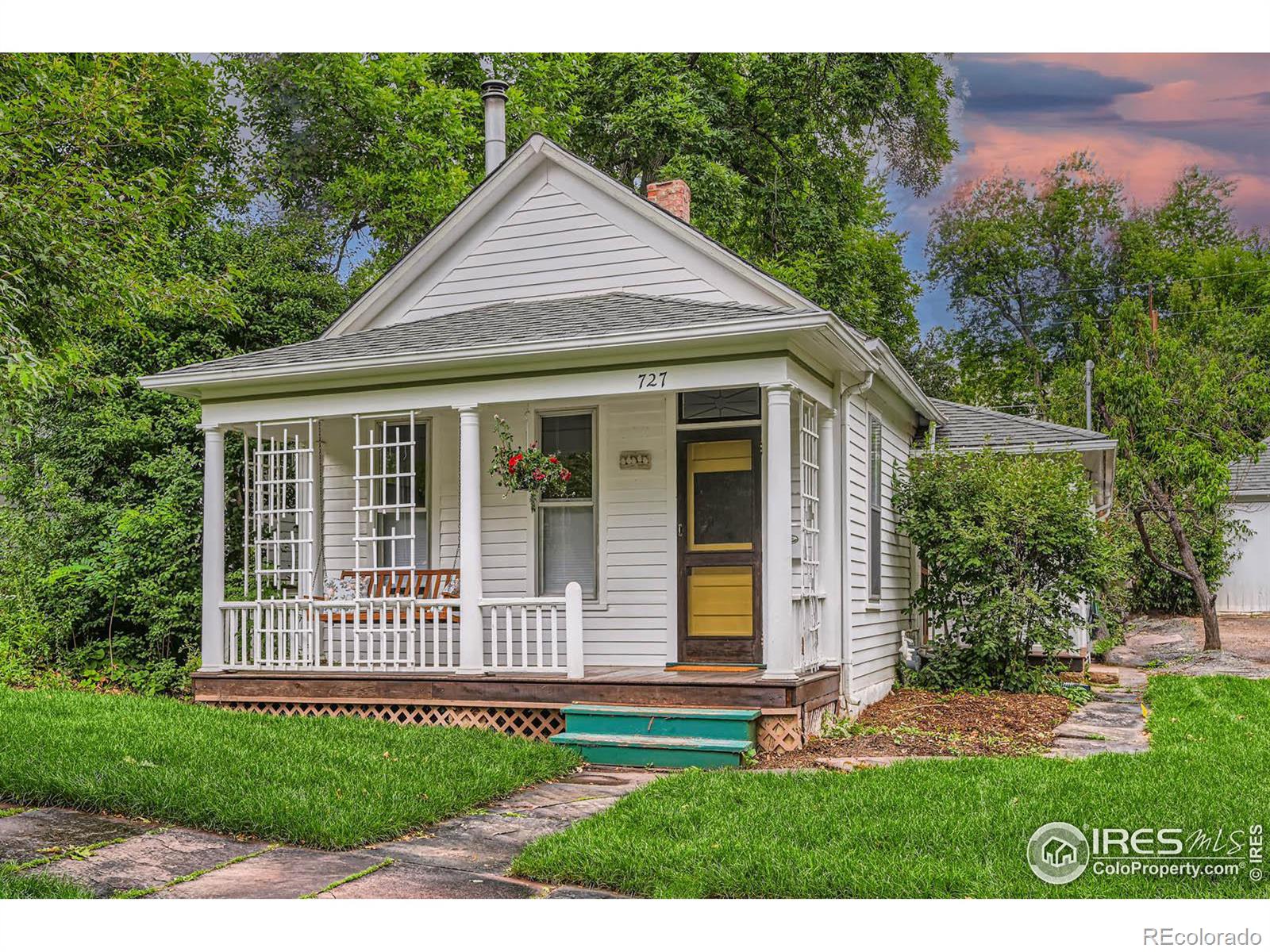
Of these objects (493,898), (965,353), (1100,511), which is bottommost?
(493,898)

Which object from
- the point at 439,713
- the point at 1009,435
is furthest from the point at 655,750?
the point at 1009,435

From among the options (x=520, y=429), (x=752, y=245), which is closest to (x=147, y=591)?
(x=520, y=429)

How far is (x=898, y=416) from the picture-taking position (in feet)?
40.4

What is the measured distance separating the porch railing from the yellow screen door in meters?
1.16

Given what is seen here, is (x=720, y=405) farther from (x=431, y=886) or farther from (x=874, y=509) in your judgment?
(x=431, y=886)

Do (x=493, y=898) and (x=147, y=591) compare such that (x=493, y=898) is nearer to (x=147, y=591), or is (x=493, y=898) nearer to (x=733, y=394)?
(x=733, y=394)

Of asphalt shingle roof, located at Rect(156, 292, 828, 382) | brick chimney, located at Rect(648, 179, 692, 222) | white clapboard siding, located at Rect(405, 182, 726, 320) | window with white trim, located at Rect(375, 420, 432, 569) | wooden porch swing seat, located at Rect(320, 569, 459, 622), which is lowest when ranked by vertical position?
wooden porch swing seat, located at Rect(320, 569, 459, 622)

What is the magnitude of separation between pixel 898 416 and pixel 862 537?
243 centimetres

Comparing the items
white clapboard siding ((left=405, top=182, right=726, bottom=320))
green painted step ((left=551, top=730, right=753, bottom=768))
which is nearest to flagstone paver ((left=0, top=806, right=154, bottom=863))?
green painted step ((left=551, top=730, right=753, bottom=768))

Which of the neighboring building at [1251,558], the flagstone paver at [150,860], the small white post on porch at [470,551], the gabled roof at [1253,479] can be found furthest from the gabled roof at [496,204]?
the gabled roof at [1253,479]

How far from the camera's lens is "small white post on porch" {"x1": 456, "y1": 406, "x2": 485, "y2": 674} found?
8.97 meters

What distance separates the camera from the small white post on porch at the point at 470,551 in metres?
8.97

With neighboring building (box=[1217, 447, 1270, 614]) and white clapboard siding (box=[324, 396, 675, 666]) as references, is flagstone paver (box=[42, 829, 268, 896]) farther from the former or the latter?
neighboring building (box=[1217, 447, 1270, 614])

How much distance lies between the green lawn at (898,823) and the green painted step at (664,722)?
32.8 inches
